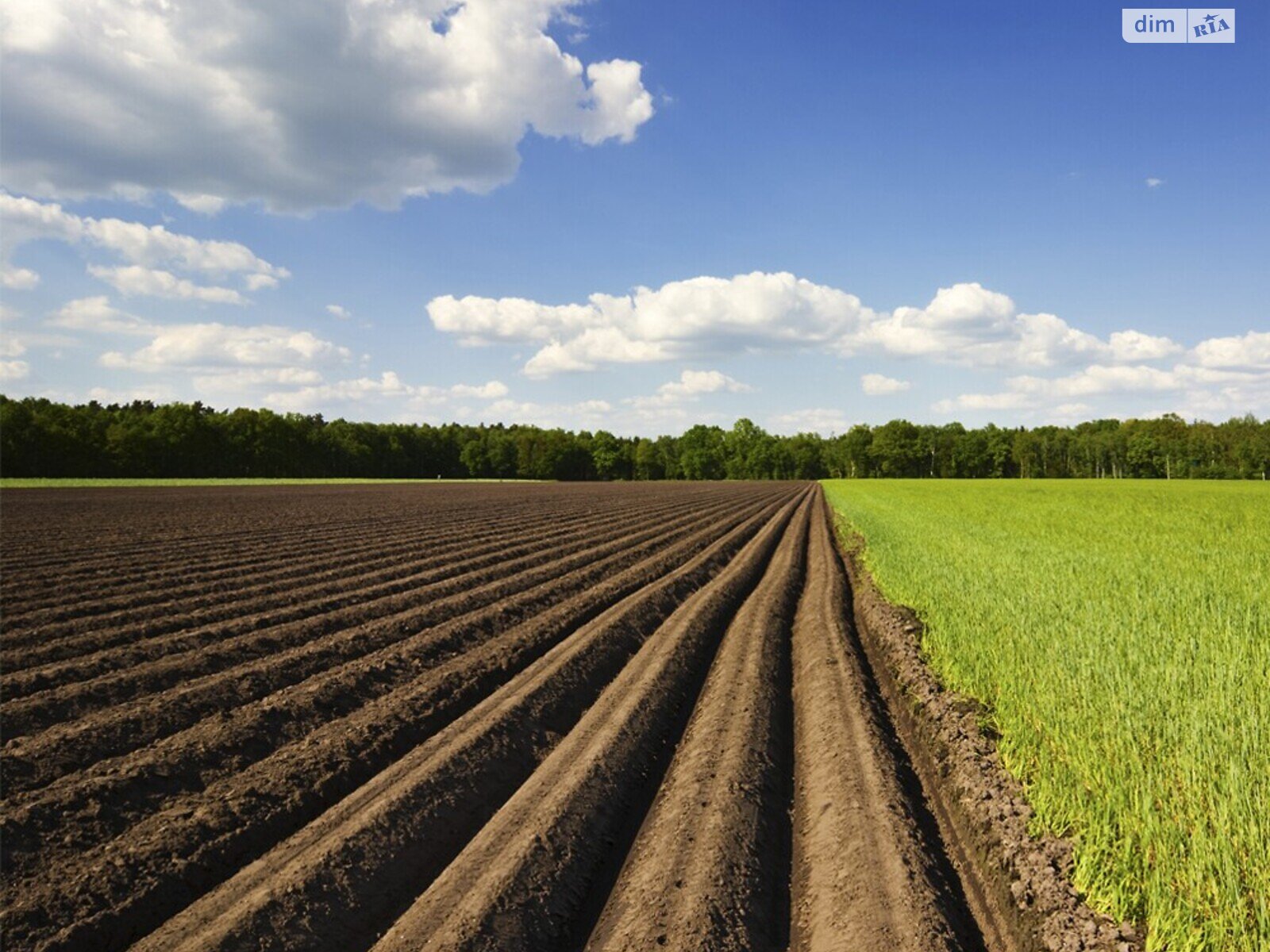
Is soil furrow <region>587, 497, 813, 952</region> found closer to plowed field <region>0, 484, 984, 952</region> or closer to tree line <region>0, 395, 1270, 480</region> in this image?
plowed field <region>0, 484, 984, 952</region>

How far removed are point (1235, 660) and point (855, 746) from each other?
3276mm

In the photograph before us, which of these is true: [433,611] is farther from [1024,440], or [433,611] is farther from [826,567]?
[1024,440]

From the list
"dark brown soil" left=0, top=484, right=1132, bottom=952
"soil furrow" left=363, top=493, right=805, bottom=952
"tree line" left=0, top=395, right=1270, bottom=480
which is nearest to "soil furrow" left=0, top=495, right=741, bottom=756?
"dark brown soil" left=0, top=484, right=1132, bottom=952

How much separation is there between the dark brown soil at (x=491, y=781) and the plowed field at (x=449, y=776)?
0.08ft

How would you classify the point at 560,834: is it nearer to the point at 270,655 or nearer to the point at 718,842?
the point at 718,842

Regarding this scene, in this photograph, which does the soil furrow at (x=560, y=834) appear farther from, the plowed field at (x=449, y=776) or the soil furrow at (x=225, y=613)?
the soil furrow at (x=225, y=613)

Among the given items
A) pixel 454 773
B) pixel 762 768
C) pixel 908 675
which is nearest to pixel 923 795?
pixel 762 768

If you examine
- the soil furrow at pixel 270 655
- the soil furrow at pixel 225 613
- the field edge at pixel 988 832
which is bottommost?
the field edge at pixel 988 832

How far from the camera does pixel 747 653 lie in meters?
9.15

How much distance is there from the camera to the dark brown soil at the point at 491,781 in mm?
3959

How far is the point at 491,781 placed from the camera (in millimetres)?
5605

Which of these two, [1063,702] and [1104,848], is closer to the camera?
[1104,848]

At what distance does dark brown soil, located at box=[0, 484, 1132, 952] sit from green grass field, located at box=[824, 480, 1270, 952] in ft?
1.07

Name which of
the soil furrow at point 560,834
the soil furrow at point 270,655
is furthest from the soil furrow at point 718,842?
the soil furrow at point 270,655
